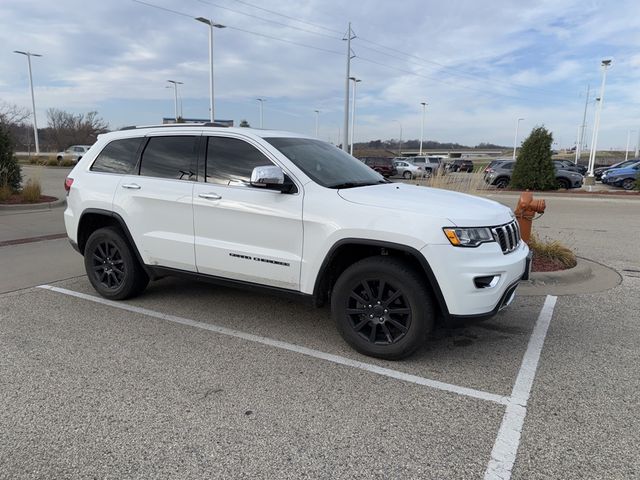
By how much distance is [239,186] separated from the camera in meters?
4.34

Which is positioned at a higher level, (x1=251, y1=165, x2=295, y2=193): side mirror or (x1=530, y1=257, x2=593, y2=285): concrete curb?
(x1=251, y1=165, x2=295, y2=193): side mirror

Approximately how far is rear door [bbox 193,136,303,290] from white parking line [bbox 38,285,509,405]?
0.52 m

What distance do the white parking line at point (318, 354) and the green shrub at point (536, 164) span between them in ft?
62.7

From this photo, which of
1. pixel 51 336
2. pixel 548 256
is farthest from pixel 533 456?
pixel 548 256

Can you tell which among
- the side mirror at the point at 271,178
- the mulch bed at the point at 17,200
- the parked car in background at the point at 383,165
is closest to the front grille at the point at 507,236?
the side mirror at the point at 271,178

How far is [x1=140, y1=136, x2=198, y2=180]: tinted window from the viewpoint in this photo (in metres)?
4.70

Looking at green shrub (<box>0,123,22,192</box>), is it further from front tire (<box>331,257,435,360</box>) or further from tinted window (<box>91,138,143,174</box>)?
front tire (<box>331,257,435,360</box>)

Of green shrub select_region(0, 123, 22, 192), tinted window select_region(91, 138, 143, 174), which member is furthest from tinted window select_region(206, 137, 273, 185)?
green shrub select_region(0, 123, 22, 192)

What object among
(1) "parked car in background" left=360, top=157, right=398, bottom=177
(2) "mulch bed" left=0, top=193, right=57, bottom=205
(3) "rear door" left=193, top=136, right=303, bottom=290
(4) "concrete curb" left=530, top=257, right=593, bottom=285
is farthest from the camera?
(1) "parked car in background" left=360, top=157, right=398, bottom=177

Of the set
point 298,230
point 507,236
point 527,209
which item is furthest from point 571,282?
point 298,230

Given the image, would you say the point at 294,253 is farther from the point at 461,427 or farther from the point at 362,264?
the point at 461,427

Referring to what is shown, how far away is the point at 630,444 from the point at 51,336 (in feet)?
14.6

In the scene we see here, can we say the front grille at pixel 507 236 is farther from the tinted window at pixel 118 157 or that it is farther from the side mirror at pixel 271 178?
the tinted window at pixel 118 157

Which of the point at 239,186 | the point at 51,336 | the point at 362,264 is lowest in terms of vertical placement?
the point at 51,336
